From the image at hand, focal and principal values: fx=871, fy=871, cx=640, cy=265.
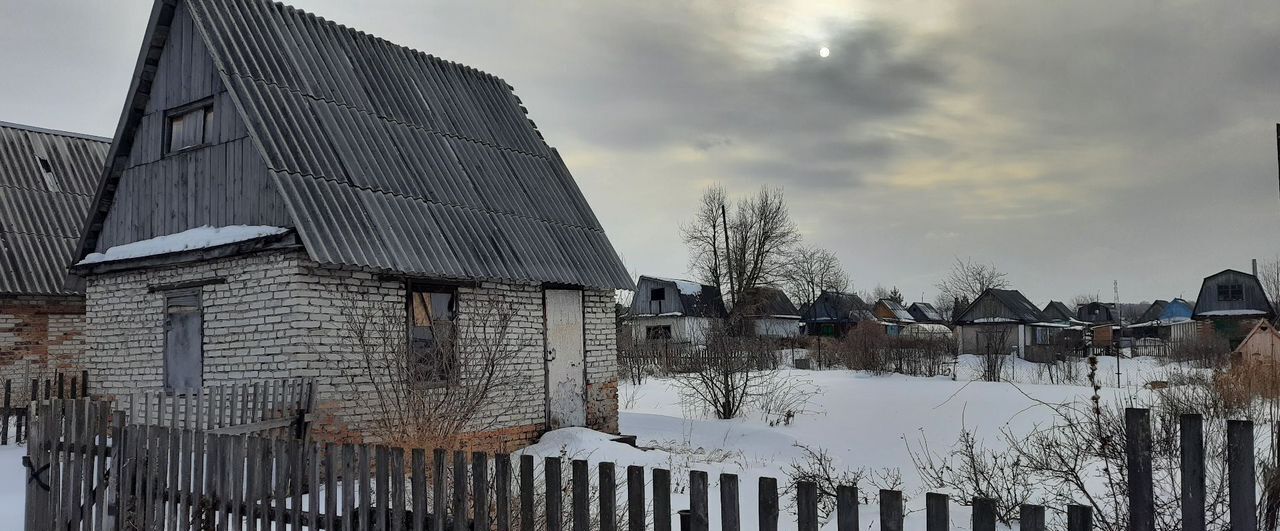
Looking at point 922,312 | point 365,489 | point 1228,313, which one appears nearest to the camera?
point 365,489

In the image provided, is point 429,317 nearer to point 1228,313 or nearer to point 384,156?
point 384,156

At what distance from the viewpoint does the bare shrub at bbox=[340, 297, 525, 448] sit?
28.5ft

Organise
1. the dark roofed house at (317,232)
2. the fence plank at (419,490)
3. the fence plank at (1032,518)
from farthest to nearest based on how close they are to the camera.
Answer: the dark roofed house at (317,232)
the fence plank at (419,490)
the fence plank at (1032,518)

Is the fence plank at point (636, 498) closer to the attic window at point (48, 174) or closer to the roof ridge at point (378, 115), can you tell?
the roof ridge at point (378, 115)

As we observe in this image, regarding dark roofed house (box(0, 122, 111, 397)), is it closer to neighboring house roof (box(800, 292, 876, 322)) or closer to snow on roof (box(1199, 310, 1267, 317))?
neighboring house roof (box(800, 292, 876, 322))

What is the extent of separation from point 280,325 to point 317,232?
3.83 ft

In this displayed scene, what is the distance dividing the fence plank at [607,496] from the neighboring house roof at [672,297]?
40528 millimetres

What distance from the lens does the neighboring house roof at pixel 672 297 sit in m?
45.6

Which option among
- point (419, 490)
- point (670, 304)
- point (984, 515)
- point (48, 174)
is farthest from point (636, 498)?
point (670, 304)

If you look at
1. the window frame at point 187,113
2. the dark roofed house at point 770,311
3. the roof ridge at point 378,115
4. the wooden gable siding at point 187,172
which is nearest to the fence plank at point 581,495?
the wooden gable siding at point 187,172

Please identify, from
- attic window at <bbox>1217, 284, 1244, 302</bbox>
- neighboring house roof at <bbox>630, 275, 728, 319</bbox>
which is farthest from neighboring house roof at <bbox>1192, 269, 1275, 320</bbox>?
neighboring house roof at <bbox>630, 275, 728, 319</bbox>

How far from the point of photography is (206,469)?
214 inches

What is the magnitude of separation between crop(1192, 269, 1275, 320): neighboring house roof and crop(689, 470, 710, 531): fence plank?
54.1 meters

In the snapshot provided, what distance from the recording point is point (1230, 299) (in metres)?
48.7
